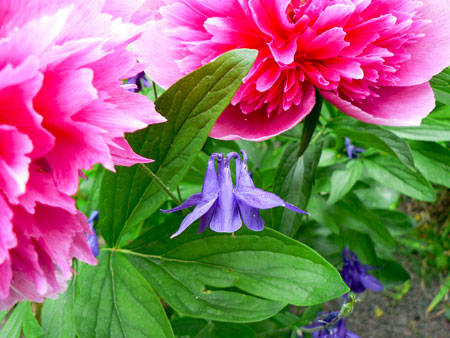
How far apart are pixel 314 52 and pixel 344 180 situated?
0.42 meters

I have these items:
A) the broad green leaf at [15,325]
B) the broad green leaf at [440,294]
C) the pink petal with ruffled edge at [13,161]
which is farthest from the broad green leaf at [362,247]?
the pink petal with ruffled edge at [13,161]

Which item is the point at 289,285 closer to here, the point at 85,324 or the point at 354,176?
the point at 85,324

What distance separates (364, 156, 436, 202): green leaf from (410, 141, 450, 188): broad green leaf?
0.03 metres

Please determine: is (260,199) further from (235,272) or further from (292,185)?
(292,185)

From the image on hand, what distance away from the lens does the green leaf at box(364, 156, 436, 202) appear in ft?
2.78

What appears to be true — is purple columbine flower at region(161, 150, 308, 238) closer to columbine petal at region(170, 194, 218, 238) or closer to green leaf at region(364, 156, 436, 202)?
columbine petal at region(170, 194, 218, 238)

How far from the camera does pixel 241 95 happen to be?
1.74 feet

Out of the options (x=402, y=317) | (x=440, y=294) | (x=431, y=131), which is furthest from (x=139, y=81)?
Result: (x=402, y=317)

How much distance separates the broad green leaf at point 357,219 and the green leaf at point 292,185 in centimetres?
31

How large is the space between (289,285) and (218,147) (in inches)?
18.8

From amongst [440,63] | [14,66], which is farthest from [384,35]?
[14,66]

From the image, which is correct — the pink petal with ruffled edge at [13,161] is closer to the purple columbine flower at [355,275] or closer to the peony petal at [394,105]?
the peony petal at [394,105]

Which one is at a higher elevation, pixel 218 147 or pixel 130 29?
pixel 130 29

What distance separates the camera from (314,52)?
52 centimetres
